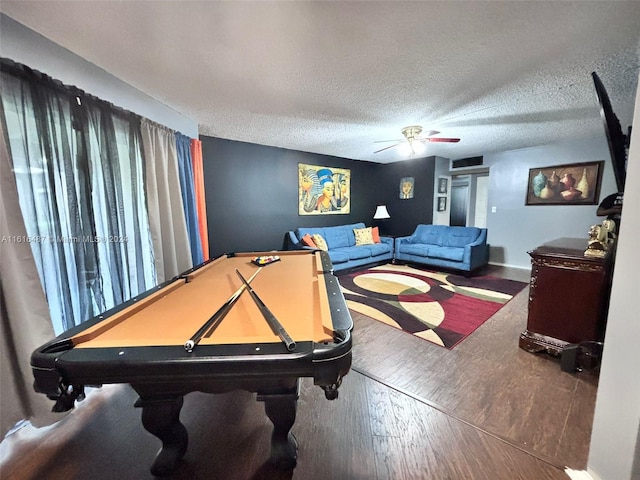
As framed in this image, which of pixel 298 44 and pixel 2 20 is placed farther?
pixel 298 44

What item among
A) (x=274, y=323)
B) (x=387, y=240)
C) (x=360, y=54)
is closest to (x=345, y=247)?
(x=387, y=240)

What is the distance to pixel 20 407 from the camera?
1.41 meters

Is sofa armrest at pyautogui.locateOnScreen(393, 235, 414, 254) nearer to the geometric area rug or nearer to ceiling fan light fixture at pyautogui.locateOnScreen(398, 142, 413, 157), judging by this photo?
the geometric area rug

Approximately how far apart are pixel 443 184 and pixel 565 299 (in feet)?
14.1

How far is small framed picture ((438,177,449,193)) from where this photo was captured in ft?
18.5

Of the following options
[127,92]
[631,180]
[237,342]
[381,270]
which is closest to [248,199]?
[127,92]

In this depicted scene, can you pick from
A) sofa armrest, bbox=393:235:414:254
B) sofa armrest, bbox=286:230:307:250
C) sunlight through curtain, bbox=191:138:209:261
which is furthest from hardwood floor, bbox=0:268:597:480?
sofa armrest, bbox=393:235:414:254

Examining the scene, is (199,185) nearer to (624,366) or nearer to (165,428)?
(165,428)

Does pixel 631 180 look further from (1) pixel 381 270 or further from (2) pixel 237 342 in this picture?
(1) pixel 381 270

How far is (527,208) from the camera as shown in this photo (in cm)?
475

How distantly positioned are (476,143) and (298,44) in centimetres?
383

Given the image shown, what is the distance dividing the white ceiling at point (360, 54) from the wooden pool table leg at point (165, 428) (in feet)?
6.52

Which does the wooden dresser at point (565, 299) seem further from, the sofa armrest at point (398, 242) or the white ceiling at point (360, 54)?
the sofa armrest at point (398, 242)

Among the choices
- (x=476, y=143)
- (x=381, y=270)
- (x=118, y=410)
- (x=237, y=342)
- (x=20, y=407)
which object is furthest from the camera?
(x=381, y=270)
